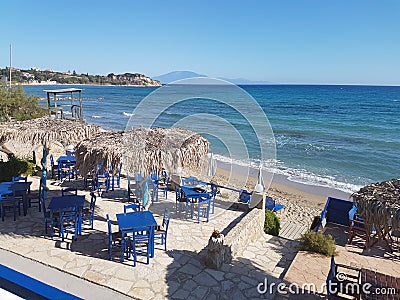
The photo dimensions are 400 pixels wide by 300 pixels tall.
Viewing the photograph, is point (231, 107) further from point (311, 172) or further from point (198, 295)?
point (198, 295)

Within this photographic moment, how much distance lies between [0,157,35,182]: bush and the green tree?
5056 mm

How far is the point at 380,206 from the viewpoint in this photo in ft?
14.9

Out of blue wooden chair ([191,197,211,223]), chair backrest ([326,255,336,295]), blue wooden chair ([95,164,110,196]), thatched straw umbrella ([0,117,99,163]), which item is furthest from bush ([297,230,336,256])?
thatched straw umbrella ([0,117,99,163])

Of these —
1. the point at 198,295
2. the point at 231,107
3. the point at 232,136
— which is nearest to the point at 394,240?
the point at 198,295

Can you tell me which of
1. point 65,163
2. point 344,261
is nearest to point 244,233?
point 344,261

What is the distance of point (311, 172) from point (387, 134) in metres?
15.2

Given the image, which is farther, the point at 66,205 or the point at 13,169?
the point at 13,169

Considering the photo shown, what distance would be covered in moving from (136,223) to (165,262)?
878 mm

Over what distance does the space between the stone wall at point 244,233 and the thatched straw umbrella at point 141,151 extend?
1.77 metres

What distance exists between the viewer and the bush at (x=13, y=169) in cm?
919

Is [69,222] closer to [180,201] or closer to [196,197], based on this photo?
[180,201]

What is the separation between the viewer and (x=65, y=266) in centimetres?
517

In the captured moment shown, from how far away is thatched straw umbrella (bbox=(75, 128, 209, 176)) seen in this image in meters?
6.51

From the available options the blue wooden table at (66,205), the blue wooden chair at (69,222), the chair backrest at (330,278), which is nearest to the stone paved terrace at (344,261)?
the chair backrest at (330,278)
